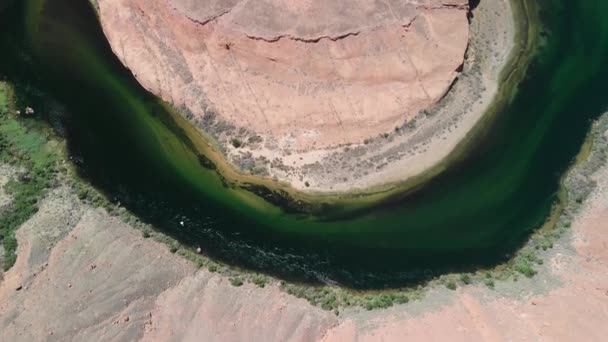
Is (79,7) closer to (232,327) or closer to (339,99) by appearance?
(339,99)

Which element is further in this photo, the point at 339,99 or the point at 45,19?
the point at 45,19

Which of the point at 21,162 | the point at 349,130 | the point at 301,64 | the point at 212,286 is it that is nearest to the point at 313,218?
the point at 349,130

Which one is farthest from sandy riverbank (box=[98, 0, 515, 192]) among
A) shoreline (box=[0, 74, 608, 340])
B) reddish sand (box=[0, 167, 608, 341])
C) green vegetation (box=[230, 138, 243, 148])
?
reddish sand (box=[0, 167, 608, 341])

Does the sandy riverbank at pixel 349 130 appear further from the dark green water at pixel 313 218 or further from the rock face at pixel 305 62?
the dark green water at pixel 313 218

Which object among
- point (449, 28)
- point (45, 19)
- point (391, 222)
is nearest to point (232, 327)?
point (391, 222)

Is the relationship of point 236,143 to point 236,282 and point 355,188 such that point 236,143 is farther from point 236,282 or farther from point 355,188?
point 236,282

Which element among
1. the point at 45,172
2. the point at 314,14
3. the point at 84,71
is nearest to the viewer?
the point at 45,172

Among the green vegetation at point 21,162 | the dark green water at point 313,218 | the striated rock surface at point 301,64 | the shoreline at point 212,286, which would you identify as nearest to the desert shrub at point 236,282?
the shoreline at point 212,286

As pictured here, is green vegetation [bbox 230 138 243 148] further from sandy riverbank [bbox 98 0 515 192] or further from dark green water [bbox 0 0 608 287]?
dark green water [bbox 0 0 608 287]

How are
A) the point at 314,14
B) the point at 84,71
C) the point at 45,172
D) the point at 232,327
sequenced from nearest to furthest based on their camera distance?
the point at 232,327, the point at 45,172, the point at 314,14, the point at 84,71
